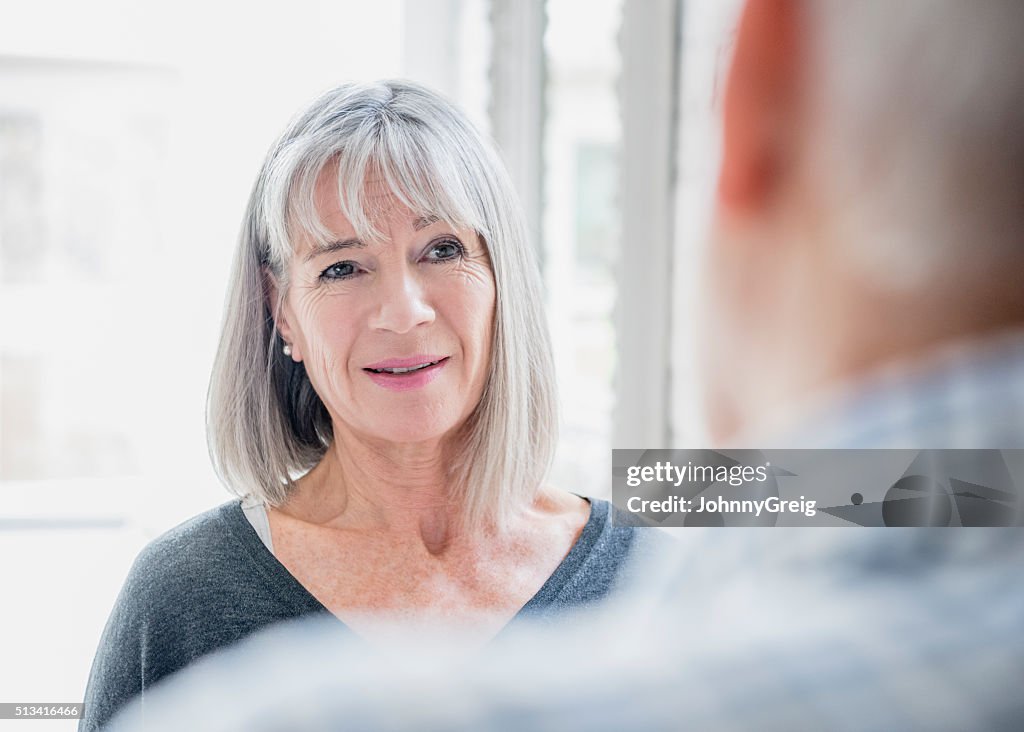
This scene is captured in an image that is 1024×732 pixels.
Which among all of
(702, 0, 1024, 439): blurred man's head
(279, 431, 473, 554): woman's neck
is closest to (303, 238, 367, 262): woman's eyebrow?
(279, 431, 473, 554): woman's neck

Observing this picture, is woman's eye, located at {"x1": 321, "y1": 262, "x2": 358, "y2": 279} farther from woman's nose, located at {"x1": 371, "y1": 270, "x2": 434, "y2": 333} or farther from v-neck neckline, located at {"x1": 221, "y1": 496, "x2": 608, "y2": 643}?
v-neck neckline, located at {"x1": 221, "y1": 496, "x2": 608, "y2": 643}

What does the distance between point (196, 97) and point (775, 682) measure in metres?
2.05

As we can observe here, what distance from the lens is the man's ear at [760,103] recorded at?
0.14 meters

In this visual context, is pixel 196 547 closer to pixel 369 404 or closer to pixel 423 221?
pixel 369 404

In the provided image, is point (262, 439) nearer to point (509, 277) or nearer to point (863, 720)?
point (509, 277)

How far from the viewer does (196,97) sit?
77.7 inches

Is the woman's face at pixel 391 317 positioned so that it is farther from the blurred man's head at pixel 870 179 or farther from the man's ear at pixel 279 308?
the blurred man's head at pixel 870 179

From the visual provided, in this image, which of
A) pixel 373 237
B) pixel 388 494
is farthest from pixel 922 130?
pixel 388 494

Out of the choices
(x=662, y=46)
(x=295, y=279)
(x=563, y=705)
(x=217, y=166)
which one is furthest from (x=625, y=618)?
(x=217, y=166)

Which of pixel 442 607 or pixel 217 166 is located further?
pixel 217 166

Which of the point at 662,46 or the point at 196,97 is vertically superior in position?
the point at 196,97

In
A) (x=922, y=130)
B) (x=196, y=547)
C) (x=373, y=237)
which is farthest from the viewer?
(x=196, y=547)

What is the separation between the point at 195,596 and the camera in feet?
2.32

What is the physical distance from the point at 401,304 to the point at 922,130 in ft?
1.79
